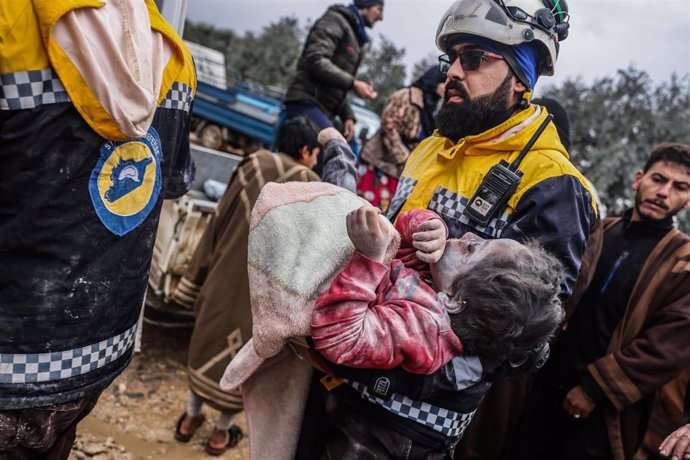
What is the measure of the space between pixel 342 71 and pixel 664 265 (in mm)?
2630

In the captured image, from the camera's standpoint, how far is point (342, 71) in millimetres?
4137

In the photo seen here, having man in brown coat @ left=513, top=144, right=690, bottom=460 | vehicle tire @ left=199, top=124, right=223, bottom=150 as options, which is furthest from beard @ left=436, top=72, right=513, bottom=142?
vehicle tire @ left=199, top=124, right=223, bottom=150

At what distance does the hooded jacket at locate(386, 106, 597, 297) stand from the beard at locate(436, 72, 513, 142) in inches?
2.3

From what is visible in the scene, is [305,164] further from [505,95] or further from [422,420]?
[422,420]

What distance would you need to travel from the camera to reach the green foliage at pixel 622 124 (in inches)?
537

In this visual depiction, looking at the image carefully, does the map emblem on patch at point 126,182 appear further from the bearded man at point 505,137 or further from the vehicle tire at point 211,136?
the vehicle tire at point 211,136

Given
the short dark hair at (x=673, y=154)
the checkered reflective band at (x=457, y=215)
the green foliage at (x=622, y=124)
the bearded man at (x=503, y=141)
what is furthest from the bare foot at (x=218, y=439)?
the green foliage at (x=622, y=124)

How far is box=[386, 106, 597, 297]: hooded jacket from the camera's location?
5.51ft

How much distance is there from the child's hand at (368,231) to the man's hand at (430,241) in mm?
144

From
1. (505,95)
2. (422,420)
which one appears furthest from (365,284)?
(505,95)

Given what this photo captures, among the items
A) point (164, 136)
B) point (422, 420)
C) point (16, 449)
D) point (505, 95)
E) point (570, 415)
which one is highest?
point (505, 95)

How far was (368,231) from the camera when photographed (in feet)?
4.30

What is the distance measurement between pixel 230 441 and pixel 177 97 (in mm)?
2524

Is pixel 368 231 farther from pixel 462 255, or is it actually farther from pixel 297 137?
pixel 297 137
